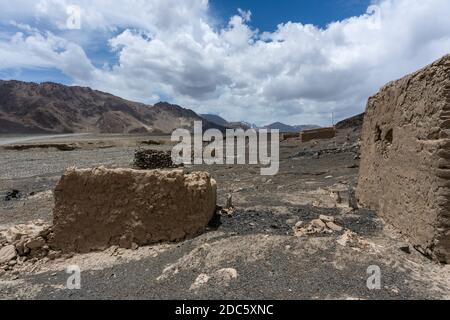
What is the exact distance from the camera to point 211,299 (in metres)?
4.33

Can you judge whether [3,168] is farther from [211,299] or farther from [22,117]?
[22,117]

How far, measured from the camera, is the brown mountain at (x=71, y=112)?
94562mm

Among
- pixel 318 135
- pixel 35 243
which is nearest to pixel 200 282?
pixel 35 243

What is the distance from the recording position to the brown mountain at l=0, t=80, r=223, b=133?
94562mm

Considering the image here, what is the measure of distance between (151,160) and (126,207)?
11.7 m

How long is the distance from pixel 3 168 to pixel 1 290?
69.2 ft

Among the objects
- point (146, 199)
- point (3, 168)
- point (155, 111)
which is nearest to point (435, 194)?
point (146, 199)

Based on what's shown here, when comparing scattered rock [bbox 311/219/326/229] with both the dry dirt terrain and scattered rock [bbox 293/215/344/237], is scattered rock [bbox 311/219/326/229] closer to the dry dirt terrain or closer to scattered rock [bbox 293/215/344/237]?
scattered rock [bbox 293/215/344/237]

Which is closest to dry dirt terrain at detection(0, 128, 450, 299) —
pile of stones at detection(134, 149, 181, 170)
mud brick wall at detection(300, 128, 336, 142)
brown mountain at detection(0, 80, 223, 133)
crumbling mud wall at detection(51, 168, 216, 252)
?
crumbling mud wall at detection(51, 168, 216, 252)

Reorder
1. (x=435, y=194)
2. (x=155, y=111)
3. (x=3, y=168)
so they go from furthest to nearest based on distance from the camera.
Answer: (x=155, y=111) → (x=3, y=168) → (x=435, y=194)

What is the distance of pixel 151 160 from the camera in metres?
18.2

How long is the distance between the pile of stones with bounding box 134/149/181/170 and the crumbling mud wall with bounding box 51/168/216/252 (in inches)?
442

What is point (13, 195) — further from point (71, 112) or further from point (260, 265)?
point (71, 112)
